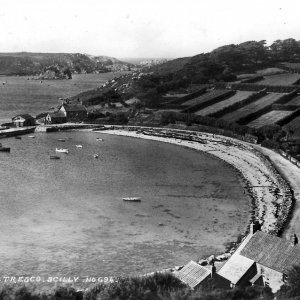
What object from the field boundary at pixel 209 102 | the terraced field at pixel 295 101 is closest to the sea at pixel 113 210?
the field boundary at pixel 209 102

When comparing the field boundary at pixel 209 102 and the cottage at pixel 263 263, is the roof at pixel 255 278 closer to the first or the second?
the cottage at pixel 263 263

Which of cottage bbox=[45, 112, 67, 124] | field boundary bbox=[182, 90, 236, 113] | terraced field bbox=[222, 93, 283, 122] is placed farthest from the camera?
cottage bbox=[45, 112, 67, 124]

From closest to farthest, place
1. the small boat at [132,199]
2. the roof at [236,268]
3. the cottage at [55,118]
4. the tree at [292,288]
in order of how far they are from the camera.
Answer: the tree at [292,288] < the roof at [236,268] < the small boat at [132,199] < the cottage at [55,118]

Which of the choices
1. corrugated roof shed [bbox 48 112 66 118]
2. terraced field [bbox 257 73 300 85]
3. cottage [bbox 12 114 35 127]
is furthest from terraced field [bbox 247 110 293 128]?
cottage [bbox 12 114 35 127]

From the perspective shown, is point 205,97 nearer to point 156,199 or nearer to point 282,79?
point 282,79

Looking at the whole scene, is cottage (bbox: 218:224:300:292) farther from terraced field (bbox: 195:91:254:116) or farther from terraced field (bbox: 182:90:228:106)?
terraced field (bbox: 182:90:228:106)

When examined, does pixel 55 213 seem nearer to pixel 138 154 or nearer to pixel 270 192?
pixel 270 192
